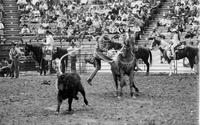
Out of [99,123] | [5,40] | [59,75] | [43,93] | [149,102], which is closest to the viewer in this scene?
[99,123]

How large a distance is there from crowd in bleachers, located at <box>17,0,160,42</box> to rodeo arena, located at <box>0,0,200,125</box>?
6cm

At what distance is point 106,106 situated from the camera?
1261 centimetres

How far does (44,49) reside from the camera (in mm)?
24016

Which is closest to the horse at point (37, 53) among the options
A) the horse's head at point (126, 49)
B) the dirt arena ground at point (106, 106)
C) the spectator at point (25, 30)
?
the spectator at point (25, 30)

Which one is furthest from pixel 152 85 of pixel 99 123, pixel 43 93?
pixel 99 123

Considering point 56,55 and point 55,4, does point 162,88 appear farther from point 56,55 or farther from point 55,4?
point 55,4

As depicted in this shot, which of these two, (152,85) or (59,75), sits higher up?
(59,75)

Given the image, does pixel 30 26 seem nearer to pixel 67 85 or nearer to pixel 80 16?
pixel 80 16

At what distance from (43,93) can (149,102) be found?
4.18 m

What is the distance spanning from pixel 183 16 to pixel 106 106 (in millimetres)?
15853

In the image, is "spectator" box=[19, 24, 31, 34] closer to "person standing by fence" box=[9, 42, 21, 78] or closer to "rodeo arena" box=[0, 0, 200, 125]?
"rodeo arena" box=[0, 0, 200, 125]

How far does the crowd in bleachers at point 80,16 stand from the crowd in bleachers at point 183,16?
1420 mm

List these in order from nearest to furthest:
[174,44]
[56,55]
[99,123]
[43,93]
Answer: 1. [99,123]
2. [43,93]
3. [174,44]
4. [56,55]

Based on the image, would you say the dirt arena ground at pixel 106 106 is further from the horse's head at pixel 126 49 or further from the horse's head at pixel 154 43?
the horse's head at pixel 154 43
